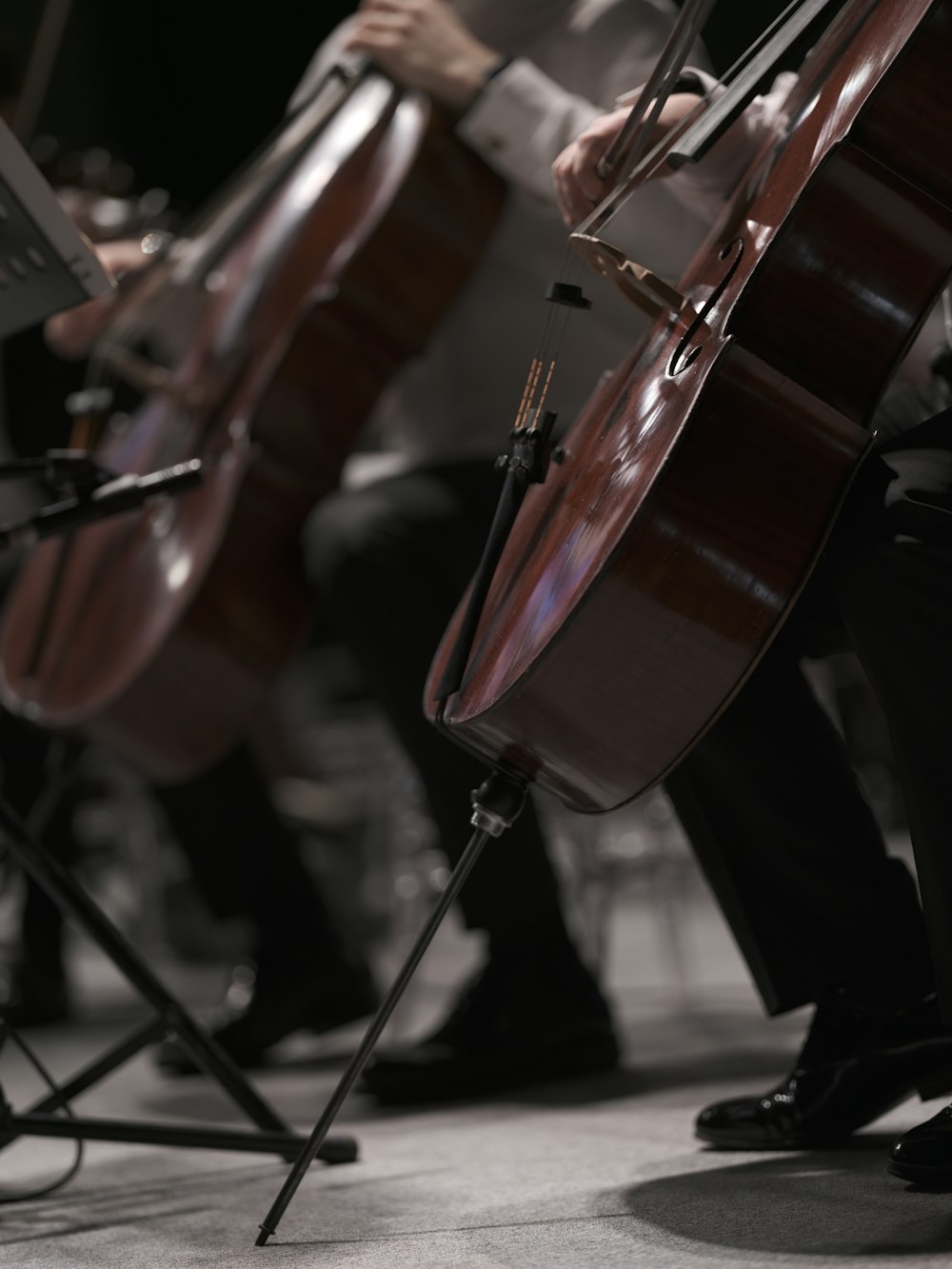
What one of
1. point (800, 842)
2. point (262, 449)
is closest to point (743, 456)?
point (800, 842)

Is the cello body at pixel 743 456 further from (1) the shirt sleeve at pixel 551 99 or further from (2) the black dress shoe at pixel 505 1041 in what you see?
(2) the black dress shoe at pixel 505 1041

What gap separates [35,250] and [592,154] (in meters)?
0.37

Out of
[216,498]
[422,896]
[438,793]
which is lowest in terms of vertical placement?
[422,896]

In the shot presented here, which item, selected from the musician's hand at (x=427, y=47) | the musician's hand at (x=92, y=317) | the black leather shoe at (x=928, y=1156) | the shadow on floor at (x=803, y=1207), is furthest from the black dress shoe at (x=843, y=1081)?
the musician's hand at (x=92, y=317)

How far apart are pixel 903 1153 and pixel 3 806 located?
2.10 ft

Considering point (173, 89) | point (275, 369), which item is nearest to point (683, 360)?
point (275, 369)

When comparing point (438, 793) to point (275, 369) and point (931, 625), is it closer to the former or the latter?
point (275, 369)

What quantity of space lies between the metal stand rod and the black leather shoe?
0.95 feet

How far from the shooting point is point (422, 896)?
79.0 inches

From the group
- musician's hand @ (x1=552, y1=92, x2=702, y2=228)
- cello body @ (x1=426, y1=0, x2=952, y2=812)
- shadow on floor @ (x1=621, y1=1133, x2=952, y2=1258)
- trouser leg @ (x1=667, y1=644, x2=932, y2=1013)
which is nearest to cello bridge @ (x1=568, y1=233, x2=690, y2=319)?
cello body @ (x1=426, y1=0, x2=952, y2=812)

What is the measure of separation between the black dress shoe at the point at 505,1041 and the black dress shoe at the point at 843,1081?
359 mm

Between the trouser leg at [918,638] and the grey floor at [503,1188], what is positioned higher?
the trouser leg at [918,638]

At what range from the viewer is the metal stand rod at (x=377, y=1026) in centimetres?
82

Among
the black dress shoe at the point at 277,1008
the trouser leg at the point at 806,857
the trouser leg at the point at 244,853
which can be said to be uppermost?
the trouser leg at the point at 806,857
